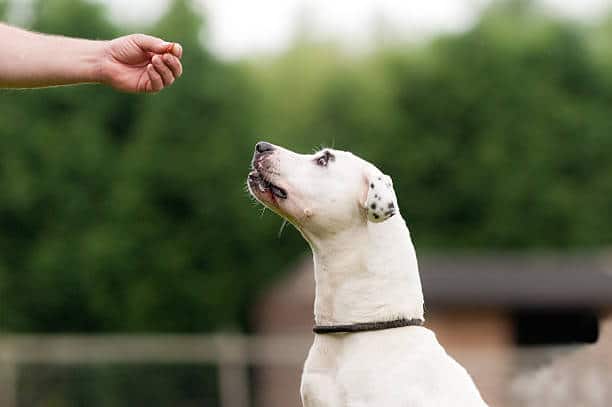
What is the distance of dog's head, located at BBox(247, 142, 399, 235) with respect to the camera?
21.8ft

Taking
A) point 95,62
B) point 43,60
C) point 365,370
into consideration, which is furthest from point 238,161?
point 43,60

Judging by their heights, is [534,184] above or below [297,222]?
above

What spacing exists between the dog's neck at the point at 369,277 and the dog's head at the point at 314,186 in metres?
0.10

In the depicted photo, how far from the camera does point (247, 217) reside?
2686 cm

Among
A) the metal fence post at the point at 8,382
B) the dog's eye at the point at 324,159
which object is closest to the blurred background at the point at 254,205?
the metal fence post at the point at 8,382

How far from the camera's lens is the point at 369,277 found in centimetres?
646

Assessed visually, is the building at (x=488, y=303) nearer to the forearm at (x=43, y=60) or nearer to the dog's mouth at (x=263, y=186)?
the dog's mouth at (x=263, y=186)

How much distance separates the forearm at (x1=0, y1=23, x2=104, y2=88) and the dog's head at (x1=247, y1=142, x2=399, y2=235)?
1566 mm

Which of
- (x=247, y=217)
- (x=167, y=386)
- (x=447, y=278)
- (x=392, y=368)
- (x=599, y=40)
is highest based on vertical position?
(x=599, y=40)

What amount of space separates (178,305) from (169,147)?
3247mm

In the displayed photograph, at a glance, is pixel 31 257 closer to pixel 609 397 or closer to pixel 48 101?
pixel 48 101

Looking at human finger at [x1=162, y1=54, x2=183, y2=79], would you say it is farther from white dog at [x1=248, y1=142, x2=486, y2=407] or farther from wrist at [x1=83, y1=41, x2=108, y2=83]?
white dog at [x1=248, y1=142, x2=486, y2=407]

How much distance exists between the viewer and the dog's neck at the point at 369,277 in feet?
21.0

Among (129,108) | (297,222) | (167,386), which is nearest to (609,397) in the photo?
(297,222)
